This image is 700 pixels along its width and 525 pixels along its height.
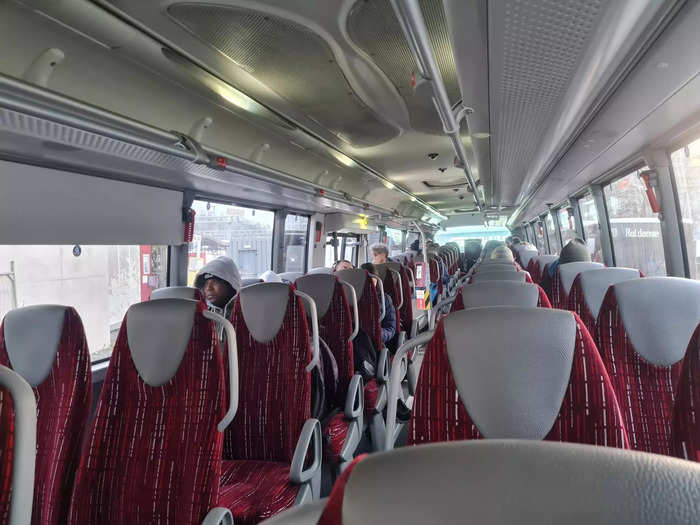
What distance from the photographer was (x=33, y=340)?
225 centimetres

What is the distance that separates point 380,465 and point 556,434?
109 cm

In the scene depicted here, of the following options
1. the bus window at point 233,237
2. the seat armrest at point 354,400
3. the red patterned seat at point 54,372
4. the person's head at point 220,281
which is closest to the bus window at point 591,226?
the bus window at point 233,237

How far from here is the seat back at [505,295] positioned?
8.71ft

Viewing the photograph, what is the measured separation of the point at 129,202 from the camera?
445 cm

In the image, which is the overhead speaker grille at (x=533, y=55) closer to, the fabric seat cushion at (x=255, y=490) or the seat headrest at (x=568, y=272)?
the seat headrest at (x=568, y=272)

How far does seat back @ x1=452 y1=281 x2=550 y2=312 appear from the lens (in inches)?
104

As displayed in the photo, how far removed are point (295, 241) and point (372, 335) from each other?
4692 mm

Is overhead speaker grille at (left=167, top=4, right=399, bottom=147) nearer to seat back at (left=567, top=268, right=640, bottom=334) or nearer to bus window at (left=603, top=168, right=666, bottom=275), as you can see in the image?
seat back at (left=567, top=268, right=640, bottom=334)

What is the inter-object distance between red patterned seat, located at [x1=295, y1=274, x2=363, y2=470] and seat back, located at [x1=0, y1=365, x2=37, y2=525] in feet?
7.43

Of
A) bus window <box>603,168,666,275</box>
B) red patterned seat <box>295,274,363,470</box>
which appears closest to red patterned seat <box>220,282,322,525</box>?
red patterned seat <box>295,274,363,470</box>

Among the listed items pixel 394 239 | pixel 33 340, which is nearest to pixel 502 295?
pixel 33 340

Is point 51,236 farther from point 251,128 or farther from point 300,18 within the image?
point 300,18

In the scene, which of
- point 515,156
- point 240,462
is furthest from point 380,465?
point 515,156

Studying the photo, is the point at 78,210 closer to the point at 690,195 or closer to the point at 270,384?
the point at 270,384
